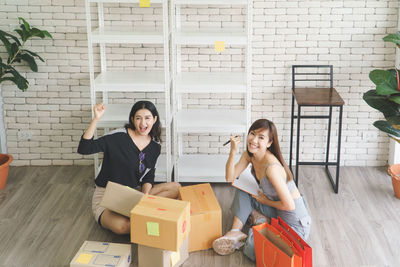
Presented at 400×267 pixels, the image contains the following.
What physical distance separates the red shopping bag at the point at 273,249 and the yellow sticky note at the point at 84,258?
1.16 m

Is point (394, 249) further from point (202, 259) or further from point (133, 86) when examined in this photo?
point (133, 86)

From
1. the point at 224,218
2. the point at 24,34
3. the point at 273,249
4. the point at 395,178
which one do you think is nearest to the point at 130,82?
the point at 24,34

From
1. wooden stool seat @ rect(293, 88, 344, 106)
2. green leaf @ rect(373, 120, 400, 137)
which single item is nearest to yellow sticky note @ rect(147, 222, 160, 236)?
wooden stool seat @ rect(293, 88, 344, 106)

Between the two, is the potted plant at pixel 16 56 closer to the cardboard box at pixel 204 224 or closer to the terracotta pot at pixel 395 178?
the cardboard box at pixel 204 224

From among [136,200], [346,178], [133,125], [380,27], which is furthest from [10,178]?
[380,27]

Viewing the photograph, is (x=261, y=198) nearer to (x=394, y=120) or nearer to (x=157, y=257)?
(x=157, y=257)

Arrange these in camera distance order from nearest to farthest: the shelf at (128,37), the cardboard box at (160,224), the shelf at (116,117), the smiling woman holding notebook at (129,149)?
the cardboard box at (160,224)
the smiling woman holding notebook at (129,149)
the shelf at (128,37)
the shelf at (116,117)

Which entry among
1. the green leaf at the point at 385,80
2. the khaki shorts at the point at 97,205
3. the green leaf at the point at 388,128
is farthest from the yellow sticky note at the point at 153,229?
the green leaf at the point at 388,128

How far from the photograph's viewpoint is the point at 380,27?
16.8 ft

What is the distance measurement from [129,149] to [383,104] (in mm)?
2100

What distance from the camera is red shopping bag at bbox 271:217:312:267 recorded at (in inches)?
131

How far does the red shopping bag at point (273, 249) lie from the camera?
335 cm

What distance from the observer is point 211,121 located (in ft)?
16.3

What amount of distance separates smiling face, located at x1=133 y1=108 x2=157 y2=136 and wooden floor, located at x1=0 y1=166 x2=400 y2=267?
88 centimetres
